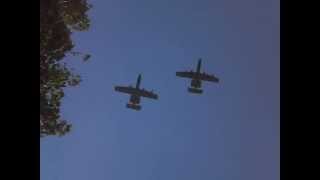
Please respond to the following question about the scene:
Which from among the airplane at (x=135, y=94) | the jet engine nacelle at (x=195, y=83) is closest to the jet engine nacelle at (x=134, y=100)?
the airplane at (x=135, y=94)

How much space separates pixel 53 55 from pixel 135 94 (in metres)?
1.07

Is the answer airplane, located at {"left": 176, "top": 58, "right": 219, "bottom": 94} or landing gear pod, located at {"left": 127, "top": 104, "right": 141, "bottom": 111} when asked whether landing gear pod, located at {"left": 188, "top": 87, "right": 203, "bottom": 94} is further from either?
landing gear pod, located at {"left": 127, "top": 104, "right": 141, "bottom": 111}

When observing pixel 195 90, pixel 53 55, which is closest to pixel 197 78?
pixel 195 90

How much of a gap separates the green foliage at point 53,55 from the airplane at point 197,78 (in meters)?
1.14

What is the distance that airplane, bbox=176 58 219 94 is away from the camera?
6.01m

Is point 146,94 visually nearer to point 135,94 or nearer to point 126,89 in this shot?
point 135,94

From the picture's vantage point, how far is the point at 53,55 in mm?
6105

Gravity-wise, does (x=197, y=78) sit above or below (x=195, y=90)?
above

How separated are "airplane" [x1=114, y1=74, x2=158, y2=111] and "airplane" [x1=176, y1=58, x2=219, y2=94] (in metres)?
0.44

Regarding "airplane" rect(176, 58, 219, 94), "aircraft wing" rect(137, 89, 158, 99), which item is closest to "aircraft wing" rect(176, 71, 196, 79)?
"airplane" rect(176, 58, 219, 94)
